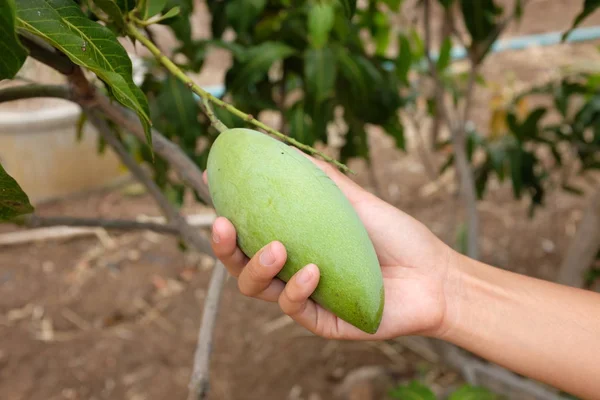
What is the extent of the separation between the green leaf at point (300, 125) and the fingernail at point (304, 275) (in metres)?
0.88

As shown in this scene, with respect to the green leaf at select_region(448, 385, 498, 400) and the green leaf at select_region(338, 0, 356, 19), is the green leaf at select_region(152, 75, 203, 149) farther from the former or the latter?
the green leaf at select_region(448, 385, 498, 400)

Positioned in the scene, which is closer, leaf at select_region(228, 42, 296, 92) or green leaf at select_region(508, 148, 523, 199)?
leaf at select_region(228, 42, 296, 92)

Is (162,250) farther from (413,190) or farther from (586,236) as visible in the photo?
(586,236)

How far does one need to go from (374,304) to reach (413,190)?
2954 mm

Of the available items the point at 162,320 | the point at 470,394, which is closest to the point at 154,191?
the point at 470,394

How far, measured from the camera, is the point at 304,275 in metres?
0.77

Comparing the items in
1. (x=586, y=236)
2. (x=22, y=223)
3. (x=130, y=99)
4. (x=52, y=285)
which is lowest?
(x=52, y=285)

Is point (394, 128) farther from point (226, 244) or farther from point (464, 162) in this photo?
point (226, 244)

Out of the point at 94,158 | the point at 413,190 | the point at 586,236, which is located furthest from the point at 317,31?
the point at 94,158

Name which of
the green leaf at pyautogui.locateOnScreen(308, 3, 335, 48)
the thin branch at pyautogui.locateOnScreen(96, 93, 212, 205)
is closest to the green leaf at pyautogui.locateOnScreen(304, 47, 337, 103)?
the green leaf at pyautogui.locateOnScreen(308, 3, 335, 48)

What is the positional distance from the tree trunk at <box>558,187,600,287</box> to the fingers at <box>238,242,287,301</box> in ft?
4.38

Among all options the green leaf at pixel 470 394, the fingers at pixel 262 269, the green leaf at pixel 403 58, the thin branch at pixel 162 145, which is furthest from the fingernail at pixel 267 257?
the green leaf at pixel 403 58

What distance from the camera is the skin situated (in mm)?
986

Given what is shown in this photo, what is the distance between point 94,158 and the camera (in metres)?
3.73
